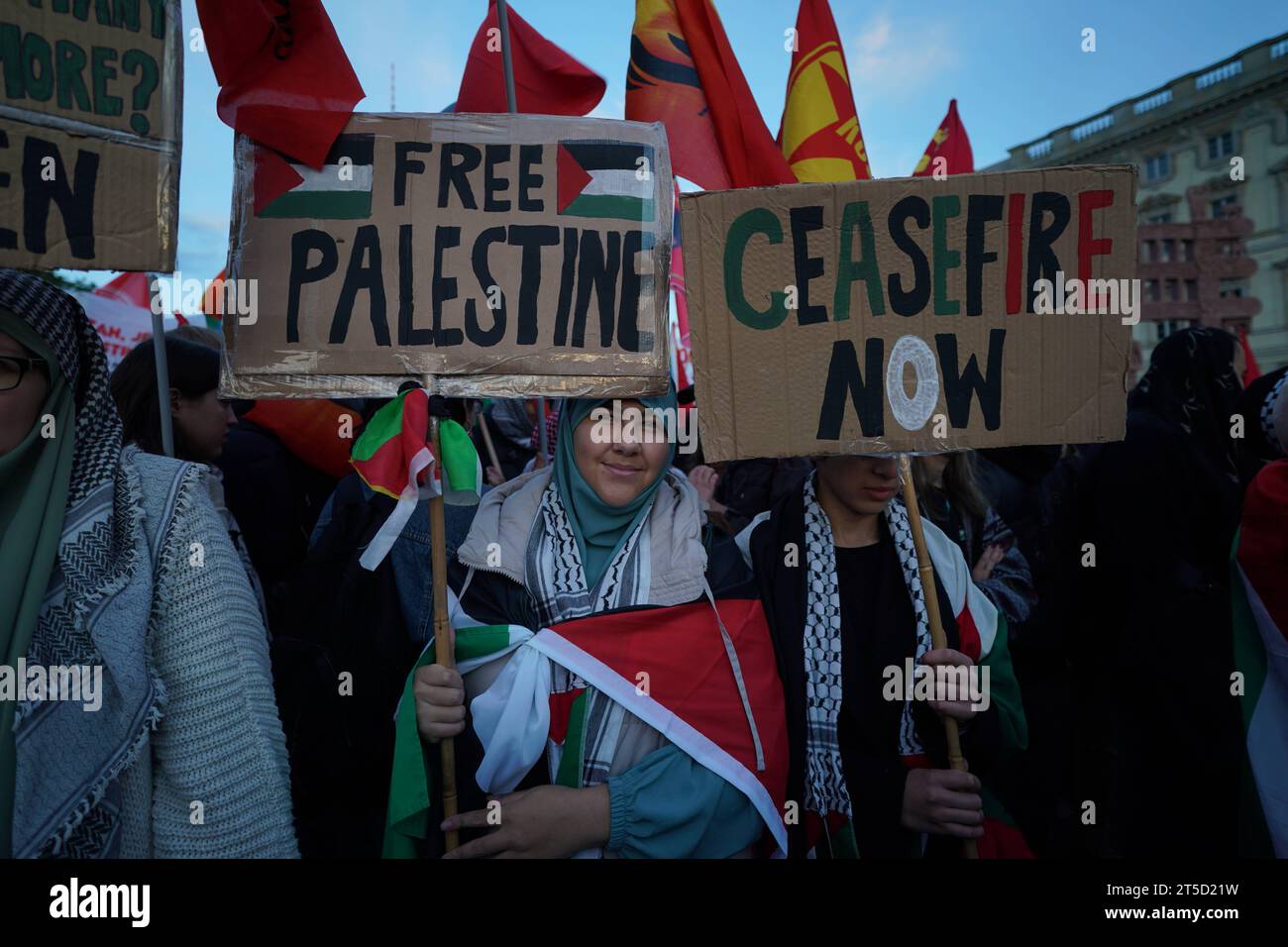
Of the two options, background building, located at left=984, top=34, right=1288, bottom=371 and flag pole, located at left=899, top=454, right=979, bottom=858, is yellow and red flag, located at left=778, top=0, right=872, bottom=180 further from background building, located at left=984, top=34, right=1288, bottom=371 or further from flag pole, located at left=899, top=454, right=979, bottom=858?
background building, located at left=984, top=34, right=1288, bottom=371

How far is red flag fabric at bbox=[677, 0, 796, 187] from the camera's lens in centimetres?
251

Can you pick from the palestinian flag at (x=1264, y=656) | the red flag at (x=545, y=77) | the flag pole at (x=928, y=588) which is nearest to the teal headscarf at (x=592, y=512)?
the flag pole at (x=928, y=588)

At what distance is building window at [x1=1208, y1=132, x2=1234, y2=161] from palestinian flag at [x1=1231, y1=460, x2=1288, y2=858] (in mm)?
27612

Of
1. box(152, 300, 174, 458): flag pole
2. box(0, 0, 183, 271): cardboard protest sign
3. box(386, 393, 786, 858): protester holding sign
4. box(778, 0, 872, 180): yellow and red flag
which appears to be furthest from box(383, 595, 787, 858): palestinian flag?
box(778, 0, 872, 180): yellow and red flag

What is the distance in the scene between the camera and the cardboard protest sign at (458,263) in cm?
198

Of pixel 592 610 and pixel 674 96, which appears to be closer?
pixel 592 610

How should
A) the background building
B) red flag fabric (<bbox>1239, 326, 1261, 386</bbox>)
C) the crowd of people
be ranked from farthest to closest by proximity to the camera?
the background building < red flag fabric (<bbox>1239, 326, 1261, 386</bbox>) < the crowd of people

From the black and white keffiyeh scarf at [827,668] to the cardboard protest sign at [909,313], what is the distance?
35cm

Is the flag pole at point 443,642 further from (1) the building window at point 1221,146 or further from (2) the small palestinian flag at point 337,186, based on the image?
(1) the building window at point 1221,146

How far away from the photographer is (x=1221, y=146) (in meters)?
23.9

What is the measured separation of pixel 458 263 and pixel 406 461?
0.52 metres

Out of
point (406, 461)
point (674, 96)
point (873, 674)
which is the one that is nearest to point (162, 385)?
point (406, 461)

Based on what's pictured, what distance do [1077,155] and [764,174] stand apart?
2779 centimetres

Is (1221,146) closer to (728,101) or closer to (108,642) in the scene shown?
(728,101)
